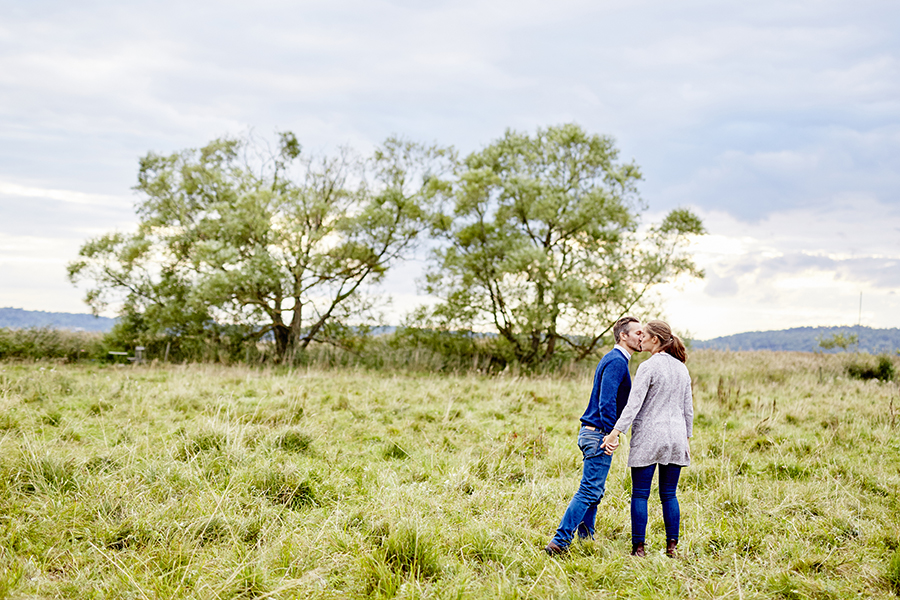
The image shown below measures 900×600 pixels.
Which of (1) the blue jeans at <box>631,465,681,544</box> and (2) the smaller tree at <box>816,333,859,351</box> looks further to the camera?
(2) the smaller tree at <box>816,333,859,351</box>

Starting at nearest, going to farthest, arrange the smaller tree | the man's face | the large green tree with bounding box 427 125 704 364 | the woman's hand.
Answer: the woman's hand → the man's face → the large green tree with bounding box 427 125 704 364 → the smaller tree

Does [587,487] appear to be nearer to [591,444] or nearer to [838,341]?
[591,444]

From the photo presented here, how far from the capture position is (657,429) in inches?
166

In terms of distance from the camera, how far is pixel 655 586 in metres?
3.76

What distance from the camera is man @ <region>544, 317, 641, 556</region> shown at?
421cm

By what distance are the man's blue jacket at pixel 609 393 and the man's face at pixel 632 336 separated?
0.10 meters

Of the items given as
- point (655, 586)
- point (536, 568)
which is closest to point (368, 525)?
point (536, 568)

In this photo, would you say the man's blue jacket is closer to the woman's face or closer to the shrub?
the woman's face

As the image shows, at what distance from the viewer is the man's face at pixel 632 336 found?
176 inches

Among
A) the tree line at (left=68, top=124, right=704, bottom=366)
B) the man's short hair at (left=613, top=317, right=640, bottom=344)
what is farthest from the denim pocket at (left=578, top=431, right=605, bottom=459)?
the tree line at (left=68, top=124, right=704, bottom=366)

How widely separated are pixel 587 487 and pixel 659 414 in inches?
32.2

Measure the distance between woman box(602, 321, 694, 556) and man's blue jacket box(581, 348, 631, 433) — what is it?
0.45 feet

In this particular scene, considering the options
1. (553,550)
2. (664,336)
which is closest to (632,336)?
(664,336)

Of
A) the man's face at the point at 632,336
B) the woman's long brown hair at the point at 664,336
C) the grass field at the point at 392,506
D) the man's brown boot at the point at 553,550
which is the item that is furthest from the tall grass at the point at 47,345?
the woman's long brown hair at the point at 664,336
